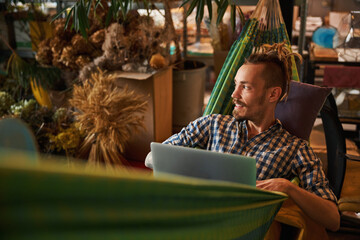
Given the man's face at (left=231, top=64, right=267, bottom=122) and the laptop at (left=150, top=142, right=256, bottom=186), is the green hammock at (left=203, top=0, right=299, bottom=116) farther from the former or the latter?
the laptop at (left=150, top=142, right=256, bottom=186)

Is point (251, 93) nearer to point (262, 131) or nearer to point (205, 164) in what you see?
point (262, 131)

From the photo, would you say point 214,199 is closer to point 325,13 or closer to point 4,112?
point 4,112

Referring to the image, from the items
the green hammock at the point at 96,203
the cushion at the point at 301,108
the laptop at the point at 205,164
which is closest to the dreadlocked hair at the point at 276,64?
the cushion at the point at 301,108

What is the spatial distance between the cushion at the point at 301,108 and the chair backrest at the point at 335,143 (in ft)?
0.53

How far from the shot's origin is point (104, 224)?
0.26m

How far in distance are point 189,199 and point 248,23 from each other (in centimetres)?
181

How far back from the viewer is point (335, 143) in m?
1.96

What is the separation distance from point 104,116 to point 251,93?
1190 millimetres

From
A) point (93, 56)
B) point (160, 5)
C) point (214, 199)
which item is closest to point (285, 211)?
point (214, 199)

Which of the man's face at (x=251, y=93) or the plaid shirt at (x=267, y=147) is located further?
the man's face at (x=251, y=93)

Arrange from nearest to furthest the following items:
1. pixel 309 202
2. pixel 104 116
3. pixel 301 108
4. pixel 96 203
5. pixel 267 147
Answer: pixel 96 203
pixel 309 202
pixel 267 147
pixel 301 108
pixel 104 116

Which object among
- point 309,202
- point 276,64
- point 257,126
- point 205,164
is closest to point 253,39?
point 276,64

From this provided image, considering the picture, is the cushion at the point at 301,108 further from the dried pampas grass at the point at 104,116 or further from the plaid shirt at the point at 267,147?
the dried pampas grass at the point at 104,116

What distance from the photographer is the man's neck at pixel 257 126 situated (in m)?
1.59
